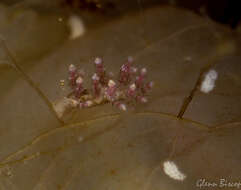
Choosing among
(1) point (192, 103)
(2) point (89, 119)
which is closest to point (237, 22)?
(1) point (192, 103)

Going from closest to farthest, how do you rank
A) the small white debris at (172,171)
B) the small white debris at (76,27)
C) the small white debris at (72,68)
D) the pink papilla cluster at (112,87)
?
the small white debris at (172,171) → the pink papilla cluster at (112,87) → the small white debris at (72,68) → the small white debris at (76,27)

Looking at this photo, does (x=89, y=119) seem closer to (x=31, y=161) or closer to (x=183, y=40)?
(x=31, y=161)

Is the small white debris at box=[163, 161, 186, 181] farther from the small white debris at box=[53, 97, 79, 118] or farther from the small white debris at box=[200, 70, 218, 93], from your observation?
the small white debris at box=[53, 97, 79, 118]

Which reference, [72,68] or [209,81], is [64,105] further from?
[209,81]

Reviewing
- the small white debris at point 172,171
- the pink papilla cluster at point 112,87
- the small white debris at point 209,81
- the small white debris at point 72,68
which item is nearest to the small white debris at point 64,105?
the pink papilla cluster at point 112,87

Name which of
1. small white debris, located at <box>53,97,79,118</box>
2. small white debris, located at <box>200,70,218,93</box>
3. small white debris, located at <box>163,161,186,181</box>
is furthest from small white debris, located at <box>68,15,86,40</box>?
small white debris, located at <box>163,161,186,181</box>

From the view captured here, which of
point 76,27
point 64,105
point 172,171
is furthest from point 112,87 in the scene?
point 76,27

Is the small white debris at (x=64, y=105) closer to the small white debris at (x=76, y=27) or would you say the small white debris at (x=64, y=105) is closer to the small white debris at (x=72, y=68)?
the small white debris at (x=72, y=68)
